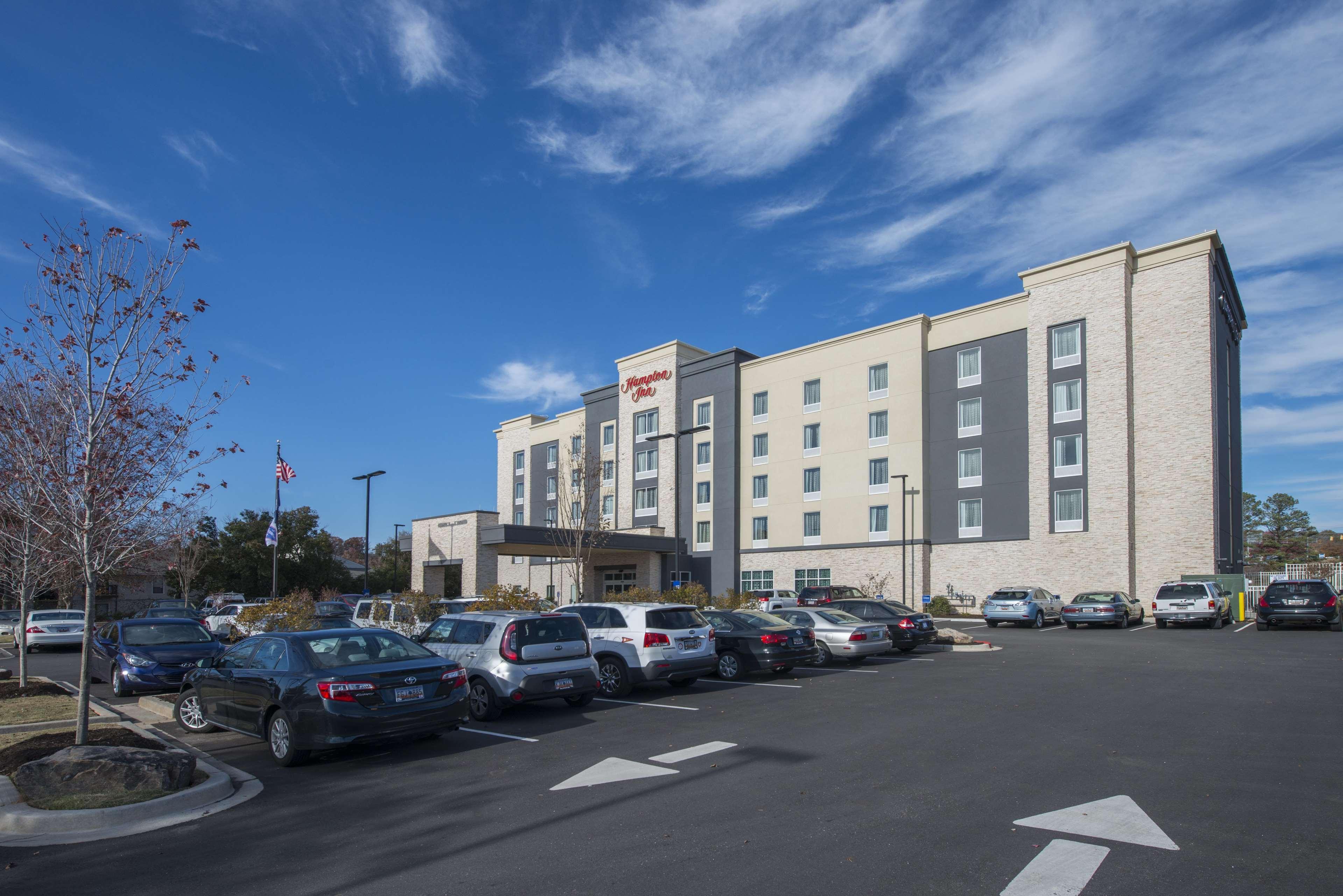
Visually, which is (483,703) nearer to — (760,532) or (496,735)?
(496,735)

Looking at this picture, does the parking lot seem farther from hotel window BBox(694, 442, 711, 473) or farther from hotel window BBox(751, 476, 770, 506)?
hotel window BBox(694, 442, 711, 473)

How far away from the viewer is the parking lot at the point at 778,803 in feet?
18.3

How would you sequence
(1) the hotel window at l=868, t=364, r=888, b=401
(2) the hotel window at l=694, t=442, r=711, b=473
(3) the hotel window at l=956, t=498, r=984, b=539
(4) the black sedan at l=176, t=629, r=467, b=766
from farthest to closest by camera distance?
(2) the hotel window at l=694, t=442, r=711, b=473 → (1) the hotel window at l=868, t=364, r=888, b=401 → (3) the hotel window at l=956, t=498, r=984, b=539 → (4) the black sedan at l=176, t=629, r=467, b=766

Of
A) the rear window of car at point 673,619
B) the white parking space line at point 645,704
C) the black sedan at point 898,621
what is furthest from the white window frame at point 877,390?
the white parking space line at point 645,704

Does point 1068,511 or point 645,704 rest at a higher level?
point 1068,511

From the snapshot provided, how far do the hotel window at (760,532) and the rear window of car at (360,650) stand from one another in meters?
44.1

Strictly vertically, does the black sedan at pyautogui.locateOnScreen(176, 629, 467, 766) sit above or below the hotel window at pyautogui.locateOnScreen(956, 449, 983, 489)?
below

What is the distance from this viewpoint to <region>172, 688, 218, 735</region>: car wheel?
1122 cm

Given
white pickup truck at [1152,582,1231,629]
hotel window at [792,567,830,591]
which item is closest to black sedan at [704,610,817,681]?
white pickup truck at [1152,582,1231,629]

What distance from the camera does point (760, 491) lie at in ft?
177

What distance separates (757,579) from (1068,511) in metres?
19.2

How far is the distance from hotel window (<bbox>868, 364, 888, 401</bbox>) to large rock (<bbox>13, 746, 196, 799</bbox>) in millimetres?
43987

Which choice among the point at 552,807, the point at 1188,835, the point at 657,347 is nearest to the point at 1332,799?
the point at 1188,835

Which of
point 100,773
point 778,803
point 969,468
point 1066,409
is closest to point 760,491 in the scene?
point 969,468
